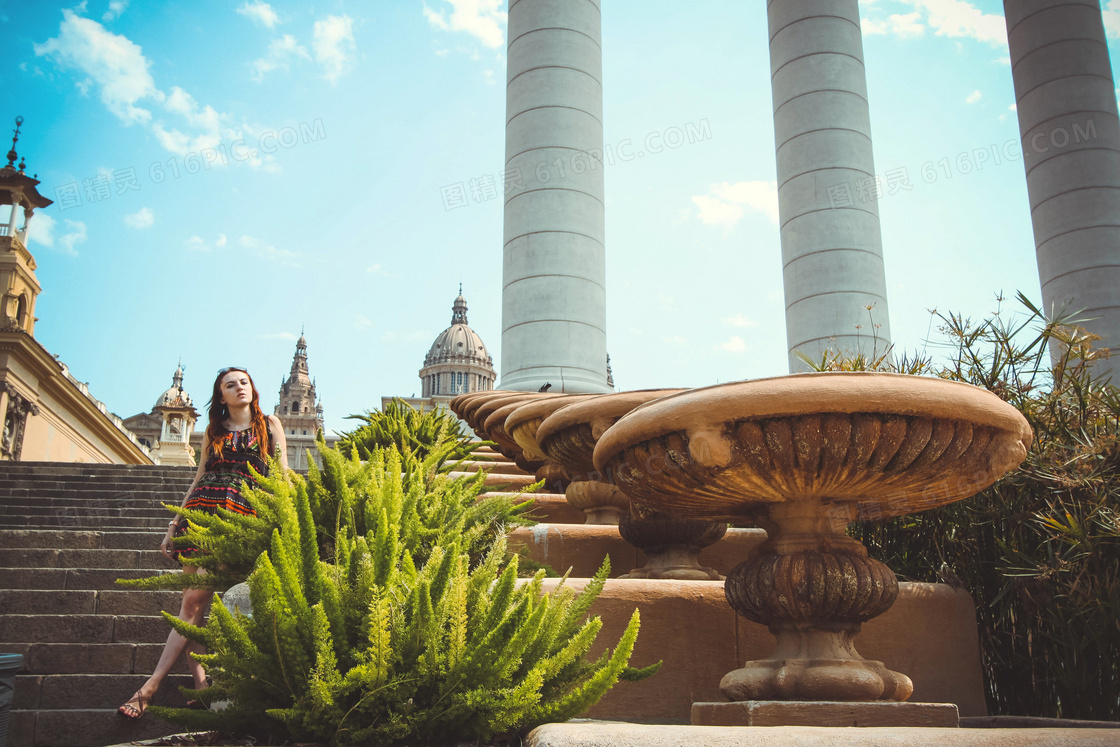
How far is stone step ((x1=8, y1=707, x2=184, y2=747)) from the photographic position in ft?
12.1

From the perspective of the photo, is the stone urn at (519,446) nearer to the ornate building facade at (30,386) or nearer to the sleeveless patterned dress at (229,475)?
the sleeveless patterned dress at (229,475)

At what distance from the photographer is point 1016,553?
3.92 m

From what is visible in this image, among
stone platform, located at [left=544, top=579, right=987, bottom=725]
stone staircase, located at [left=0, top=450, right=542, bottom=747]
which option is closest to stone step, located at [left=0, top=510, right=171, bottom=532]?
stone staircase, located at [left=0, top=450, right=542, bottom=747]

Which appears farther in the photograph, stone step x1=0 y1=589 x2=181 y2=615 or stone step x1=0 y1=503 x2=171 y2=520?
stone step x1=0 y1=503 x2=171 y2=520

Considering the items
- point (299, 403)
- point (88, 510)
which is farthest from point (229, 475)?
point (299, 403)

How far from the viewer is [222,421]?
15.0 ft

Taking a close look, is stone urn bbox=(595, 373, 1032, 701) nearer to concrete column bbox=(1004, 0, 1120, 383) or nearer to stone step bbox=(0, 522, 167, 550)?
stone step bbox=(0, 522, 167, 550)

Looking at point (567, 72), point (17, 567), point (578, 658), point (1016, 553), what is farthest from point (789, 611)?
point (567, 72)

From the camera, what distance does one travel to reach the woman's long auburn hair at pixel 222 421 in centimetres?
448

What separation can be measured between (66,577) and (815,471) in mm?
4888

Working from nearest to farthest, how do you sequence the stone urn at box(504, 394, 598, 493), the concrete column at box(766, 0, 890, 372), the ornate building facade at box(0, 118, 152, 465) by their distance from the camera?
the stone urn at box(504, 394, 598, 493) → the concrete column at box(766, 0, 890, 372) → the ornate building facade at box(0, 118, 152, 465)

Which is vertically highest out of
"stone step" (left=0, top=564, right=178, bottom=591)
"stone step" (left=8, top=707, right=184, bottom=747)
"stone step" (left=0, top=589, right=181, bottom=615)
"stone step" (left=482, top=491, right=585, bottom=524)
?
"stone step" (left=482, top=491, right=585, bottom=524)

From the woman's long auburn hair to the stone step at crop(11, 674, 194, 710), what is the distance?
114 centimetres

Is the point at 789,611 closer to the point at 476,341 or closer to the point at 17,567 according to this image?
the point at 17,567
